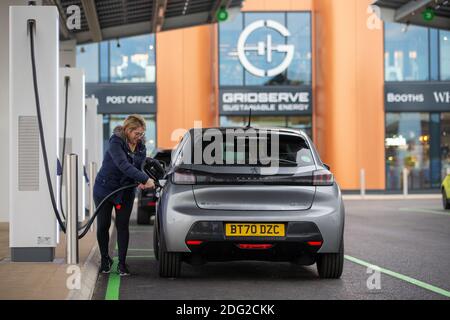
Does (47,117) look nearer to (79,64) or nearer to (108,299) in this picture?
(108,299)

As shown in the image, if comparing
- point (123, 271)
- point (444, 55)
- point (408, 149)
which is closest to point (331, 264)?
point (123, 271)

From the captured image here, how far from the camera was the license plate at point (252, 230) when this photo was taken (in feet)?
27.7

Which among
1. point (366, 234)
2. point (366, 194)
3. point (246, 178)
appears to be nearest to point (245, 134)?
point (246, 178)

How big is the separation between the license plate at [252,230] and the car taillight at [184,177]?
579 millimetres

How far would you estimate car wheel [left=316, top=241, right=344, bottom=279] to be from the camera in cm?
884

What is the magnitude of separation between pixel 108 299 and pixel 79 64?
29313 millimetres

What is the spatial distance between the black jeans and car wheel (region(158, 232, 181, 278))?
1.74 ft

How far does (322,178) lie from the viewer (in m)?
8.69

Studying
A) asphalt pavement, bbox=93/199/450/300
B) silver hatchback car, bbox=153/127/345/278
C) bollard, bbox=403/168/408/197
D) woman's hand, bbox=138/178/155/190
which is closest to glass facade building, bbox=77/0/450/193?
bollard, bbox=403/168/408/197

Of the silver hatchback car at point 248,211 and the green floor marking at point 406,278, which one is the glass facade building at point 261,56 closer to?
the green floor marking at point 406,278

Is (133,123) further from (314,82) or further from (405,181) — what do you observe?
(314,82)

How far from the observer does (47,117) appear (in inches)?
384

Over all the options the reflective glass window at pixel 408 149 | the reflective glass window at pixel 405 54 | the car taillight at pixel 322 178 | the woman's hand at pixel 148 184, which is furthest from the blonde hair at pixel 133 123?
the reflective glass window at pixel 405 54

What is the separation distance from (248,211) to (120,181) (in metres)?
1.63
